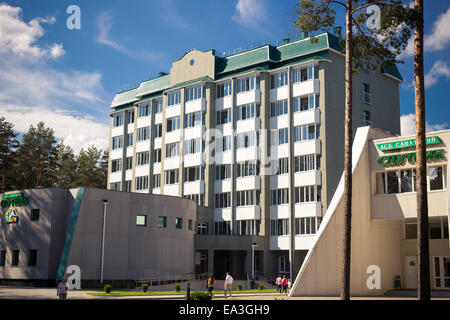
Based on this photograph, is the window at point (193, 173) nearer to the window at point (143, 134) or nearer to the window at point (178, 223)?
the window at point (143, 134)

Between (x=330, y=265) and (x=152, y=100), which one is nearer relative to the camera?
(x=330, y=265)

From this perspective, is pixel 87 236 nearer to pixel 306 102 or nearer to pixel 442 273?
pixel 442 273

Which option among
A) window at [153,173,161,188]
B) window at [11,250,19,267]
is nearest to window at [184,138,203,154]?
window at [153,173,161,188]

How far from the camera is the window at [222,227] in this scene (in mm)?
64375

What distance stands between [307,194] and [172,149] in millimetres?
22031

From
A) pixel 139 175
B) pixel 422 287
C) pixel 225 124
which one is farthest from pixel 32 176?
pixel 422 287

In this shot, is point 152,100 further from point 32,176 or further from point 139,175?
point 32,176

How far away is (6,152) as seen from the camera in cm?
7850

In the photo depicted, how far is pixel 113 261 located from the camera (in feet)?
148

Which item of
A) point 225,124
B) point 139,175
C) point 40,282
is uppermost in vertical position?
point 225,124

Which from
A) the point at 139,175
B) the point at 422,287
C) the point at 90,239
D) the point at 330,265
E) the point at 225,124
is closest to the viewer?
the point at 422,287

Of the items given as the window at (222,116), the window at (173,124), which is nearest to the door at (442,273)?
the window at (222,116)

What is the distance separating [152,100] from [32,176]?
2480 cm

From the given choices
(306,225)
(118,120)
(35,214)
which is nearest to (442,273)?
(306,225)
